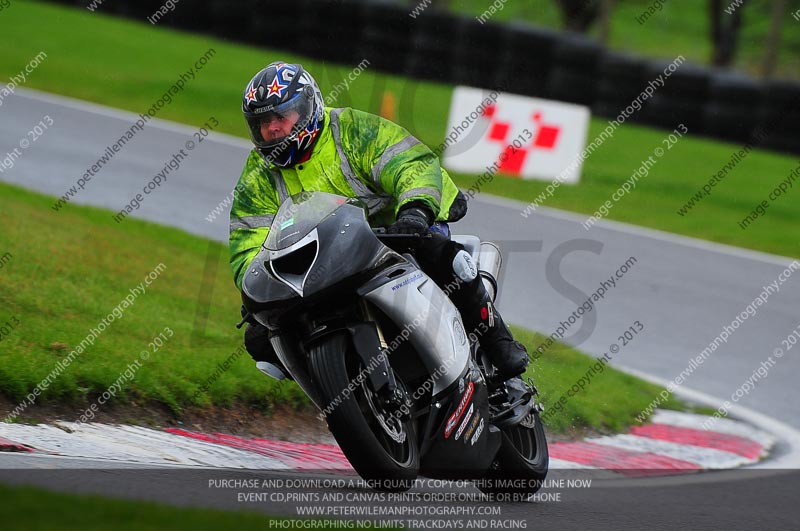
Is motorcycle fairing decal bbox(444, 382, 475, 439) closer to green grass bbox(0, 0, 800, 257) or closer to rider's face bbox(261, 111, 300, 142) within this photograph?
rider's face bbox(261, 111, 300, 142)

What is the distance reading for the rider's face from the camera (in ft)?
16.5

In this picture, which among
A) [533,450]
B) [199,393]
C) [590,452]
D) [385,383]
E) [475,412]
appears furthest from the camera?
[590,452]

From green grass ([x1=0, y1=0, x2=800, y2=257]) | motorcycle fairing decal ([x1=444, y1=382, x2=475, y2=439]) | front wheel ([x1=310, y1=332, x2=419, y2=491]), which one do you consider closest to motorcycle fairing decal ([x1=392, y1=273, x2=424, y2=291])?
front wheel ([x1=310, y1=332, x2=419, y2=491])

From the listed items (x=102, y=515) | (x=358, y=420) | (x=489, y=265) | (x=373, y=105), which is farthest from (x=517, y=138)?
(x=102, y=515)

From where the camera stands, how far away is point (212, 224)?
11734 millimetres

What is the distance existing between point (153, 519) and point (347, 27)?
1688 centimetres

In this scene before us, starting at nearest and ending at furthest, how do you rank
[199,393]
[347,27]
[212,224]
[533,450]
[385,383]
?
[385,383] → [533,450] → [199,393] → [212,224] → [347,27]

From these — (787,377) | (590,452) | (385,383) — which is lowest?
(787,377)

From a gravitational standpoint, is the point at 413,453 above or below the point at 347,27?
above

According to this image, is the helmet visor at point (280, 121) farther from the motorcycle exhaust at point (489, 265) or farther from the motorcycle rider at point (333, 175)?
the motorcycle exhaust at point (489, 265)

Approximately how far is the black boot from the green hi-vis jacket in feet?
1.35

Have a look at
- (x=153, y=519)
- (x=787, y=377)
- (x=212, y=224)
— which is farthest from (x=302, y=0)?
(x=153, y=519)

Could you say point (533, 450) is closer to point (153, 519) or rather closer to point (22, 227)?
point (153, 519)

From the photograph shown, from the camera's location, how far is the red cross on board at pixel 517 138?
577 inches
